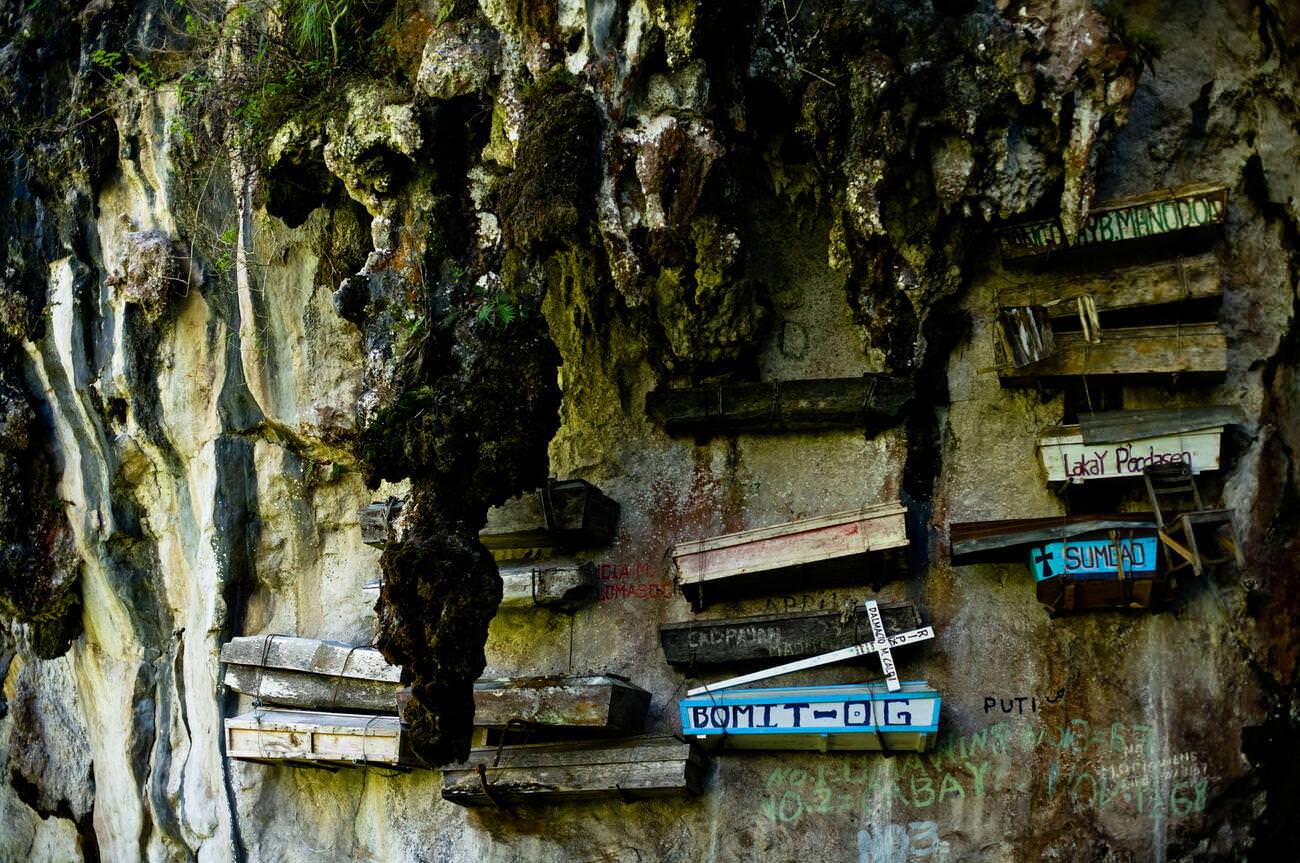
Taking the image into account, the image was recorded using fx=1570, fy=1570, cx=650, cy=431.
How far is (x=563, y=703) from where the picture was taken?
30.3 feet

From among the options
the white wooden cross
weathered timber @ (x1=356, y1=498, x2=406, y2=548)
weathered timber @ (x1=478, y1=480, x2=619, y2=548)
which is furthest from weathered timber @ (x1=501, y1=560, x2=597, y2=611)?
the white wooden cross

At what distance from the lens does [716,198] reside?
9.19 m

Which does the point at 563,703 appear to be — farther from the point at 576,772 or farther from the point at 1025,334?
the point at 1025,334

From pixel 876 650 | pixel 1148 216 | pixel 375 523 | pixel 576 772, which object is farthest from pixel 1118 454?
pixel 375 523

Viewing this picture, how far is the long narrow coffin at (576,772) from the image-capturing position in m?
9.14

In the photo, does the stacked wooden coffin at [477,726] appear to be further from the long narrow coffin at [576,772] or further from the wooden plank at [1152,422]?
the wooden plank at [1152,422]

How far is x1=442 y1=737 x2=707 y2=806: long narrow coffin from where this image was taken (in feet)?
30.0

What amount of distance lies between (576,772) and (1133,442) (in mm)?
3728

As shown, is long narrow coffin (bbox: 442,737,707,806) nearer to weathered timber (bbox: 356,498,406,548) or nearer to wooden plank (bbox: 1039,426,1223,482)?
weathered timber (bbox: 356,498,406,548)

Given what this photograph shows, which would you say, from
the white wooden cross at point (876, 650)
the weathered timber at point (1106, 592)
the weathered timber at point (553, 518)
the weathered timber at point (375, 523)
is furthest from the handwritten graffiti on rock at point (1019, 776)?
the weathered timber at point (375, 523)

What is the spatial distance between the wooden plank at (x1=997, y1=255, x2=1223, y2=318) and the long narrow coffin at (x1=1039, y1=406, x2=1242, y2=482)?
0.63m

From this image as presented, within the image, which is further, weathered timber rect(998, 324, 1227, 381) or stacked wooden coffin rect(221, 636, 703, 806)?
stacked wooden coffin rect(221, 636, 703, 806)

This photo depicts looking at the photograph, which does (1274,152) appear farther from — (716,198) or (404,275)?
(404,275)

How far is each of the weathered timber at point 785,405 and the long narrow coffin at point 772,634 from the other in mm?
1180
